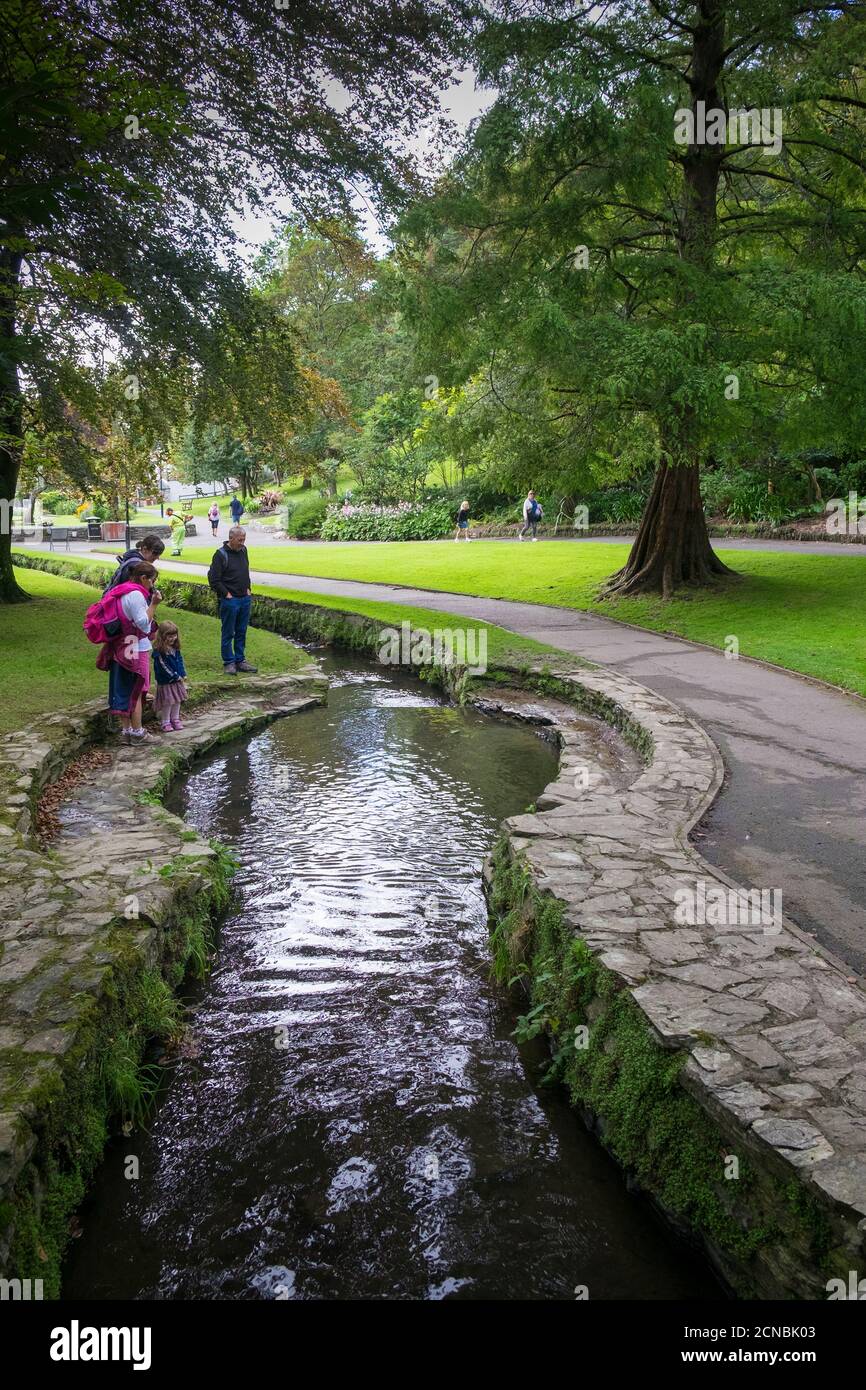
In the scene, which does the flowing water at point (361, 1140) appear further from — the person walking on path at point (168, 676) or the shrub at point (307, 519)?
the shrub at point (307, 519)

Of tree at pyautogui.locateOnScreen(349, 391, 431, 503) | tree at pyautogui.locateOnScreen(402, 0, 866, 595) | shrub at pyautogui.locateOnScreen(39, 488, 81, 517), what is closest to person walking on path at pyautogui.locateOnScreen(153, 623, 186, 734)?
tree at pyautogui.locateOnScreen(402, 0, 866, 595)

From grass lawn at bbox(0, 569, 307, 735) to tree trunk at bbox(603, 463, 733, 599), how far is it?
723 centimetres

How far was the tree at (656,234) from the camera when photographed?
41.7 feet

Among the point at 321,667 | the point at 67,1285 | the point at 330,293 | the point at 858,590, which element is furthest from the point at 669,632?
the point at 330,293

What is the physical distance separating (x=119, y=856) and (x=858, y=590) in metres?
14.3

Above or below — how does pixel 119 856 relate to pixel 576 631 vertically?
below

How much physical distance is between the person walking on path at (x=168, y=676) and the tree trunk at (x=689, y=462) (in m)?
7.64

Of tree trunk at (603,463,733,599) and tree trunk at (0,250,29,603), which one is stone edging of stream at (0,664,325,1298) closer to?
tree trunk at (0,250,29,603)

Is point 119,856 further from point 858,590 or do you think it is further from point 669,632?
point 858,590

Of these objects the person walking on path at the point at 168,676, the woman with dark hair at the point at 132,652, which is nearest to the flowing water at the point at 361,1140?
the woman with dark hair at the point at 132,652

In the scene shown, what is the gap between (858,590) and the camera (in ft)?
53.2

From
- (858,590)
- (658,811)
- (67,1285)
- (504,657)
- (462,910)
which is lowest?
(67,1285)

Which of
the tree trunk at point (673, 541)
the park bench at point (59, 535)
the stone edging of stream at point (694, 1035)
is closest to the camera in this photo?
the stone edging of stream at point (694, 1035)

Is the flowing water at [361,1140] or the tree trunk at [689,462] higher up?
the tree trunk at [689,462]
